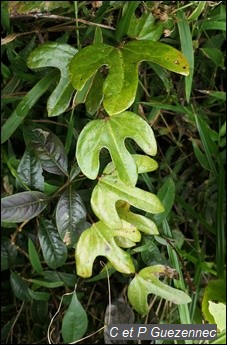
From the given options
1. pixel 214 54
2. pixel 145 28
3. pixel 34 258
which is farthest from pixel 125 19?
pixel 34 258

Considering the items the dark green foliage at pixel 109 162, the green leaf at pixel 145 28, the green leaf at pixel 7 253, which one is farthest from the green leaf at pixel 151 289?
the green leaf at pixel 145 28

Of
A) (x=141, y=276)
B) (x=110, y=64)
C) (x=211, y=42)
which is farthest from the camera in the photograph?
(x=211, y=42)

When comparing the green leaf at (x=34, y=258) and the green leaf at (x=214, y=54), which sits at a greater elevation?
the green leaf at (x=214, y=54)

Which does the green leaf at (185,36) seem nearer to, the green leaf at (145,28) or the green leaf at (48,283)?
the green leaf at (145,28)

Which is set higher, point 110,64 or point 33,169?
point 110,64

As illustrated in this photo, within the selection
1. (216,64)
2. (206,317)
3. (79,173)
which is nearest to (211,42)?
(216,64)

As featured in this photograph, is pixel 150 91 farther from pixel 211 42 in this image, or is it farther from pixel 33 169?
pixel 33 169

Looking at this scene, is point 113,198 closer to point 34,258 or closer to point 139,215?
point 139,215
